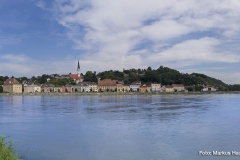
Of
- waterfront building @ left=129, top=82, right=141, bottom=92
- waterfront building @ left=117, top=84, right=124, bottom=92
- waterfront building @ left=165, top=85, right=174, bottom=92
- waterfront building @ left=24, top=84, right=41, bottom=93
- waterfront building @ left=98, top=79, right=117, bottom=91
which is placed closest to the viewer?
waterfront building @ left=24, top=84, right=41, bottom=93

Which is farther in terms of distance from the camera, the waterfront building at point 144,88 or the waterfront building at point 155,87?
the waterfront building at point 155,87

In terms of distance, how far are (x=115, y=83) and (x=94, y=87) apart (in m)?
8.56

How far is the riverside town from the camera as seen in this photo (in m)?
111

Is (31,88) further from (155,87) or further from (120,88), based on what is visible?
(155,87)

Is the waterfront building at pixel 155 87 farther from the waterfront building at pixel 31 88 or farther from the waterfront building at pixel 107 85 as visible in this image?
the waterfront building at pixel 31 88

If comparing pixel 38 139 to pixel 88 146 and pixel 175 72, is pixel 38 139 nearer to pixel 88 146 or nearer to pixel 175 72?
pixel 88 146

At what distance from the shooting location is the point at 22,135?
47.8ft

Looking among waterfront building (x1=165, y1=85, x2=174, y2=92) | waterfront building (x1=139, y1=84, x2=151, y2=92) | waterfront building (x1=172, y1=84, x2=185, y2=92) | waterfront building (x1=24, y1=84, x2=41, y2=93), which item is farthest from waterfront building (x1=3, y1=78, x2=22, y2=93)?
waterfront building (x1=172, y1=84, x2=185, y2=92)

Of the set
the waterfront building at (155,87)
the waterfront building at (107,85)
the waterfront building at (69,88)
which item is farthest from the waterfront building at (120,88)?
the waterfront building at (69,88)

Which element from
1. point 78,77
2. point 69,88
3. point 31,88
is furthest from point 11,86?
point 78,77

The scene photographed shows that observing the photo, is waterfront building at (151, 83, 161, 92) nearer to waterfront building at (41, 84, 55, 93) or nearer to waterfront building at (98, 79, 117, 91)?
waterfront building at (98, 79, 117, 91)

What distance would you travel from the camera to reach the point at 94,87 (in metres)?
116

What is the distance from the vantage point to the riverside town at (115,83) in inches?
4373

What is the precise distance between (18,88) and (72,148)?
96.9 m
